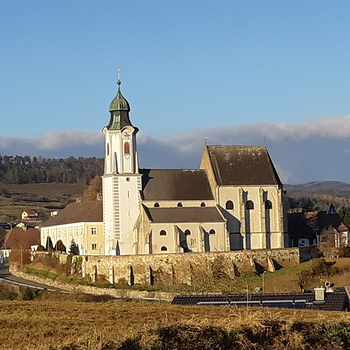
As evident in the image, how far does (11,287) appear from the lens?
58.9 metres

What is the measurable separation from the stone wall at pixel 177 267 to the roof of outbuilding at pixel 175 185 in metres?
6.92

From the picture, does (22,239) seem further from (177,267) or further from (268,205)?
(177,267)

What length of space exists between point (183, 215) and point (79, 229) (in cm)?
1257

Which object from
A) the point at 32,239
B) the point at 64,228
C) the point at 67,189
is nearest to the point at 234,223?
the point at 64,228

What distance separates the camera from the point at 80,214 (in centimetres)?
7212

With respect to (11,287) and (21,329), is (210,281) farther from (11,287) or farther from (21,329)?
(21,329)

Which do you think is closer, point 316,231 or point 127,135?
point 127,135

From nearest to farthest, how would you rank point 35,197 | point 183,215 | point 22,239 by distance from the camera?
point 183,215 < point 22,239 < point 35,197

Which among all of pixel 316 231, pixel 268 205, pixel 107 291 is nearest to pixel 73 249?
pixel 107 291

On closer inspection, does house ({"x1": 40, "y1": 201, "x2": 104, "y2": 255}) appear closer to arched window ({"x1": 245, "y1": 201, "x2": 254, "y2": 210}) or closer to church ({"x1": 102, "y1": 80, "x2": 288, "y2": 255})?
church ({"x1": 102, "y1": 80, "x2": 288, "y2": 255})

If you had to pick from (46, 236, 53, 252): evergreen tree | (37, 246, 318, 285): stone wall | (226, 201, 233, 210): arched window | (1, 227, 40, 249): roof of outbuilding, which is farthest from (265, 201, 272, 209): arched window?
(1, 227, 40, 249): roof of outbuilding

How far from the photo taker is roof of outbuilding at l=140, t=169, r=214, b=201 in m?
63.8

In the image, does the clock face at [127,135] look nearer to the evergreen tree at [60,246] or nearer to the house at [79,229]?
the house at [79,229]

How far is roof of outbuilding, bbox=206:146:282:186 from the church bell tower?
7.05 m
